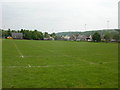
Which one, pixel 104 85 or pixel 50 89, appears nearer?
pixel 50 89

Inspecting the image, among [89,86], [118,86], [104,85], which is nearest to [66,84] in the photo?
[89,86]

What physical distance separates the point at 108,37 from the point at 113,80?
114m

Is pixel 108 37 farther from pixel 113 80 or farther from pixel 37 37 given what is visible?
pixel 113 80

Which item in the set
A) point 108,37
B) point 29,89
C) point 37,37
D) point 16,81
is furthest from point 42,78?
point 37,37

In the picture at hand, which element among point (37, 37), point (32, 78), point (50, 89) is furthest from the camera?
point (37, 37)

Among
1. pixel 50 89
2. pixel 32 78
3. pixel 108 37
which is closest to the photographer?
pixel 50 89

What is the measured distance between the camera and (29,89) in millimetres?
7070

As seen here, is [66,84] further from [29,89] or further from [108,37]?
[108,37]

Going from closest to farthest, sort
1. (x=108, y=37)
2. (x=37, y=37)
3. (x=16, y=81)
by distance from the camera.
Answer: (x=16, y=81) → (x=108, y=37) → (x=37, y=37)

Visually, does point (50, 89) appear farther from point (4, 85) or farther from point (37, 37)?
point (37, 37)

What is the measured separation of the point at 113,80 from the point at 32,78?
348 centimetres

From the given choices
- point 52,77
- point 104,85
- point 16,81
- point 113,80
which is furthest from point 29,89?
point 113,80

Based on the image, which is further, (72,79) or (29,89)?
(72,79)

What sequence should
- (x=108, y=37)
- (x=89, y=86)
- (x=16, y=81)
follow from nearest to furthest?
(x=89, y=86)
(x=16, y=81)
(x=108, y=37)
